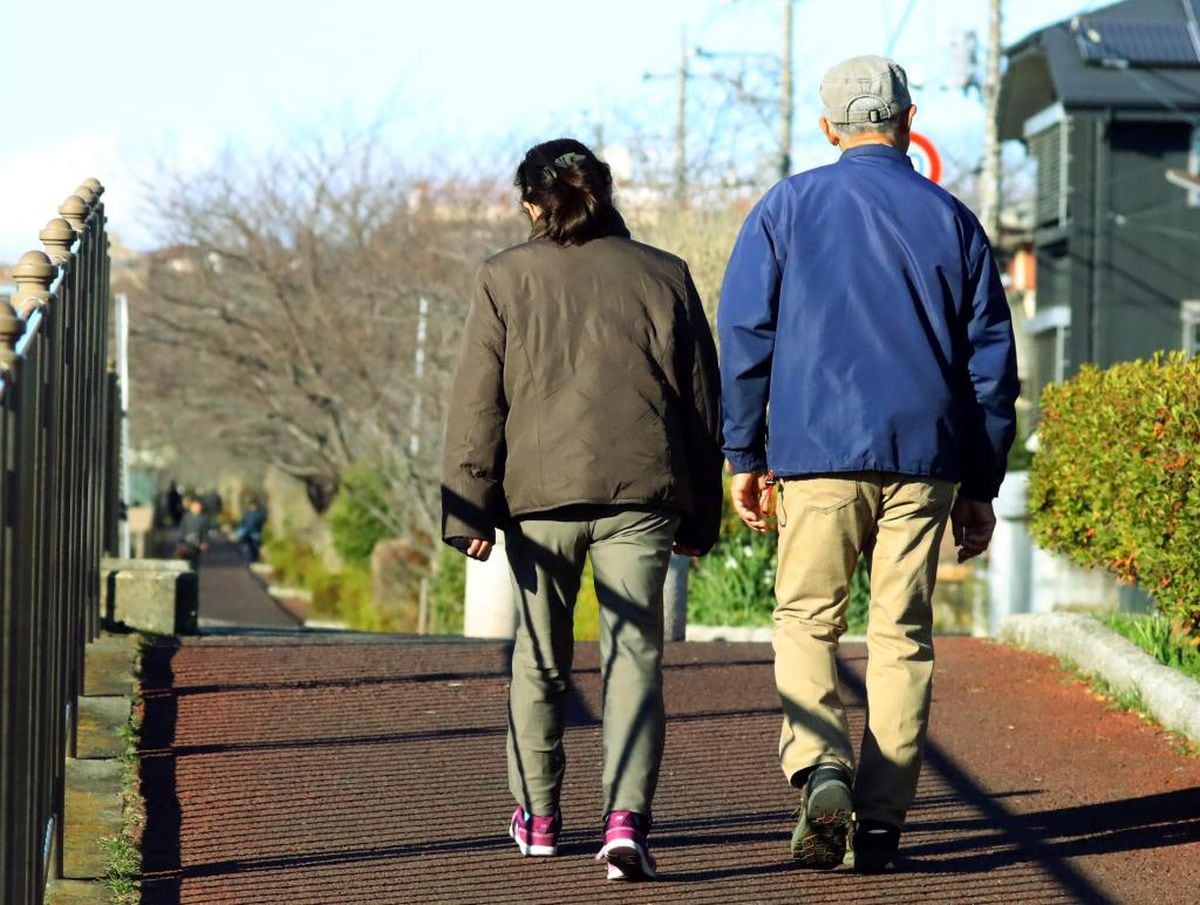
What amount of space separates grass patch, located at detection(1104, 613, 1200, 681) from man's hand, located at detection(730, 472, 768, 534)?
2.56m

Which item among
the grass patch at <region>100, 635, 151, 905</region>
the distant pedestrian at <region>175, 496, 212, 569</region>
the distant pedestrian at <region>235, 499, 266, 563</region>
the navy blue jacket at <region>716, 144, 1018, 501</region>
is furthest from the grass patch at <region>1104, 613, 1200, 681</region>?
the distant pedestrian at <region>235, 499, 266, 563</region>

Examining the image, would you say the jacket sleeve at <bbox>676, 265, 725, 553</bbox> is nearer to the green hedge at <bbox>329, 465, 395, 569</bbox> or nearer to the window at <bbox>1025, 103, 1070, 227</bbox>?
the green hedge at <bbox>329, 465, 395, 569</bbox>

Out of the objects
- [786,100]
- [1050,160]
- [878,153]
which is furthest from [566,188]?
[1050,160]

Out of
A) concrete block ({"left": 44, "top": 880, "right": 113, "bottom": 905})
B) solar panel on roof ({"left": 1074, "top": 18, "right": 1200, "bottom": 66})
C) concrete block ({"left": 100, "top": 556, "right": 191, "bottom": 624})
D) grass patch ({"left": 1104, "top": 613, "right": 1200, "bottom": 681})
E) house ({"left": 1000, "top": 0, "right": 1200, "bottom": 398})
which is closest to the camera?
concrete block ({"left": 44, "top": 880, "right": 113, "bottom": 905})

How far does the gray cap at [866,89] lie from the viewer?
15.0 ft

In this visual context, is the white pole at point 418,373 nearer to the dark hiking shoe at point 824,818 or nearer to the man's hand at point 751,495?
the man's hand at point 751,495

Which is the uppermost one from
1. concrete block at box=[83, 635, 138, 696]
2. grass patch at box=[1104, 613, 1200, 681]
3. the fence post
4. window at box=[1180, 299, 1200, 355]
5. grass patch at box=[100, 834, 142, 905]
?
window at box=[1180, 299, 1200, 355]

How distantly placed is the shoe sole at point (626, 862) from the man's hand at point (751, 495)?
82cm

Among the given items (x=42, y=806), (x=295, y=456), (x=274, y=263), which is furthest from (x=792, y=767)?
(x=295, y=456)

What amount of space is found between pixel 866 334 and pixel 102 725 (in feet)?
8.40

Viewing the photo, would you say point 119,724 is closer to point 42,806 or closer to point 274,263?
point 42,806

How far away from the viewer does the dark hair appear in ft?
14.6

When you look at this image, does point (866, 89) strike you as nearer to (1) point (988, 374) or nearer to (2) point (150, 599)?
(1) point (988, 374)

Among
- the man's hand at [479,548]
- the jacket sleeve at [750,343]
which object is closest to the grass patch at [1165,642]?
the jacket sleeve at [750,343]
